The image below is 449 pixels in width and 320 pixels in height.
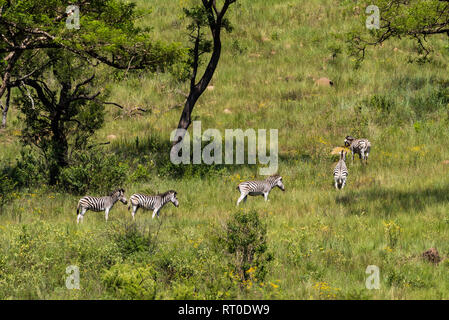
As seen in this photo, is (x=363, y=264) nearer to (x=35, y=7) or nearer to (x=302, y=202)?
(x=302, y=202)

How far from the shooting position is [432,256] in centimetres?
1111

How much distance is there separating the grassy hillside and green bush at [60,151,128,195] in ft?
2.07

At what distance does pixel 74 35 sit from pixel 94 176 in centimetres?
444

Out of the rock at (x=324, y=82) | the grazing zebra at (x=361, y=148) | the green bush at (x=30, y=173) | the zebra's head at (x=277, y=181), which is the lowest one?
the zebra's head at (x=277, y=181)

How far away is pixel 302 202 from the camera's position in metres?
16.6

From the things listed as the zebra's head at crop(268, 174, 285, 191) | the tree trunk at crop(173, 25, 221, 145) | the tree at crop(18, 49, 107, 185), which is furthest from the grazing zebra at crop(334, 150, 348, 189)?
the tree at crop(18, 49, 107, 185)

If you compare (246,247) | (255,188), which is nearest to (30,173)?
(255,188)

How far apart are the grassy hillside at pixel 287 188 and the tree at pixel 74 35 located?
4108mm

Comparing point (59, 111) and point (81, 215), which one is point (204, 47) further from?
point (81, 215)

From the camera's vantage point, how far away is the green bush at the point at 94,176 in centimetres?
1858

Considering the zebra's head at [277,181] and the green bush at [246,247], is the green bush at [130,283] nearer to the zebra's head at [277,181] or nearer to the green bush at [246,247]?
the green bush at [246,247]

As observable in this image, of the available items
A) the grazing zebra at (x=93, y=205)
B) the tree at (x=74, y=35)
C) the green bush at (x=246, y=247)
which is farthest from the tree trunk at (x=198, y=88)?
the green bush at (x=246, y=247)

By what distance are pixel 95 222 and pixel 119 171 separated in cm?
414
